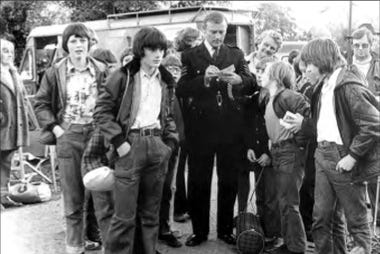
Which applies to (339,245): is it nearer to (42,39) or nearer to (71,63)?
(71,63)

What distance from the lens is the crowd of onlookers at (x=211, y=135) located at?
371 centimetres

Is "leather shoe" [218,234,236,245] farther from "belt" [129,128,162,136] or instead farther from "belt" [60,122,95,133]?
"belt" [60,122,95,133]

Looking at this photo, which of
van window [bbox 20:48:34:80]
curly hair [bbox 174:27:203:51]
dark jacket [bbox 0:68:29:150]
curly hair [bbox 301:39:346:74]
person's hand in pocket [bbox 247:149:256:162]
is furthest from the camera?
van window [bbox 20:48:34:80]

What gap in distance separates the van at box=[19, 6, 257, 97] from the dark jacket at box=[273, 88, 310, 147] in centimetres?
696

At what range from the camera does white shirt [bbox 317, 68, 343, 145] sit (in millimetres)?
3713

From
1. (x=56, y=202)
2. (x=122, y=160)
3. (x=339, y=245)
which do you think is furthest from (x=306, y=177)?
(x=56, y=202)

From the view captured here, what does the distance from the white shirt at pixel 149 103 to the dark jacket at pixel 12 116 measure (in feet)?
10.2

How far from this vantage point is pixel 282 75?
441cm

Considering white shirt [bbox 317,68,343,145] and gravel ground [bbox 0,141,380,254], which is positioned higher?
white shirt [bbox 317,68,343,145]

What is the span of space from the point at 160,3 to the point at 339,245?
1754 cm

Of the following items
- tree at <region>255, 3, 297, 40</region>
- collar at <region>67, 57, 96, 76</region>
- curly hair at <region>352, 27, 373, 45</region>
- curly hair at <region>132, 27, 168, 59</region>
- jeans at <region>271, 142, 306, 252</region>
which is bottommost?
jeans at <region>271, 142, 306, 252</region>

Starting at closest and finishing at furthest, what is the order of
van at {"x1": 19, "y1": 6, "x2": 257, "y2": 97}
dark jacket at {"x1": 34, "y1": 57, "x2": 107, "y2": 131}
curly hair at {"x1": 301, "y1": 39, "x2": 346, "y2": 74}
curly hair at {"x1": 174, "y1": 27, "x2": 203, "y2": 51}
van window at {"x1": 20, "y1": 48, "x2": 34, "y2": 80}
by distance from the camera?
curly hair at {"x1": 301, "y1": 39, "x2": 346, "y2": 74}
dark jacket at {"x1": 34, "y1": 57, "x2": 107, "y2": 131}
curly hair at {"x1": 174, "y1": 27, "x2": 203, "y2": 51}
van at {"x1": 19, "y1": 6, "x2": 257, "y2": 97}
van window at {"x1": 20, "y1": 48, "x2": 34, "y2": 80}

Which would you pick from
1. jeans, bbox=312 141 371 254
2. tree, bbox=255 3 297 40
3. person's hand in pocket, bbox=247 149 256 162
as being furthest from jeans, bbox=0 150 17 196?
tree, bbox=255 3 297 40

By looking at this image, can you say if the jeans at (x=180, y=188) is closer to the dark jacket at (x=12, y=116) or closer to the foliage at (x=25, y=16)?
the dark jacket at (x=12, y=116)
